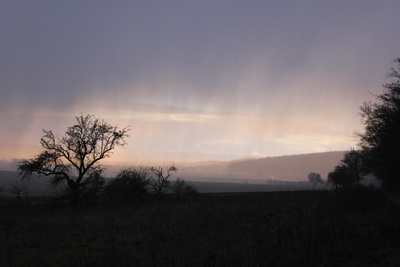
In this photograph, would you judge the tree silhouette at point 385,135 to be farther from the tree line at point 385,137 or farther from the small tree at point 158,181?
the small tree at point 158,181

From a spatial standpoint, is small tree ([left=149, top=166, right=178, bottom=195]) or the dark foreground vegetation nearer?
the dark foreground vegetation

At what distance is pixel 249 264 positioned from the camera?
7.80 m

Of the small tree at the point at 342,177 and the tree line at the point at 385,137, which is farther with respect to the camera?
the small tree at the point at 342,177

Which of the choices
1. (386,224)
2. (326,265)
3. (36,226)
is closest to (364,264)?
(326,265)

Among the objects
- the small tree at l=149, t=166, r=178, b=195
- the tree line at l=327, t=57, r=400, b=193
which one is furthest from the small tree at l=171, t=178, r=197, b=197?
the tree line at l=327, t=57, r=400, b=193

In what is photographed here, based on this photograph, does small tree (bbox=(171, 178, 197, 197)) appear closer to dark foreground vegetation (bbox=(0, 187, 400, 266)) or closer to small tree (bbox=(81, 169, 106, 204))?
small tree (bbox=(81, 169, 106, 204))

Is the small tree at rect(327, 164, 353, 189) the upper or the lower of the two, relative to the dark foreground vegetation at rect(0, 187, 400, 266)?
upper

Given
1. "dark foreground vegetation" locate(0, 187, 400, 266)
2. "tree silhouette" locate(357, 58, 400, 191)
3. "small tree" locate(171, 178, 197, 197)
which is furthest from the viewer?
"small tree" locate(171, 178, 197, 197)

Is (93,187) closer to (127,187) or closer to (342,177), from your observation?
(127,187)

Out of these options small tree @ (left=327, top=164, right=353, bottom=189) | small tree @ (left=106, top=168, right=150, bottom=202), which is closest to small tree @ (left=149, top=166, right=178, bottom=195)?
small tree @ (left=106, top=168, right=150, bottom=202)

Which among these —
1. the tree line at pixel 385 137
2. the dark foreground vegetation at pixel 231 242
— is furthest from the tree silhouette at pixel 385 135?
the dark foreground vegetation at pixel 231 242

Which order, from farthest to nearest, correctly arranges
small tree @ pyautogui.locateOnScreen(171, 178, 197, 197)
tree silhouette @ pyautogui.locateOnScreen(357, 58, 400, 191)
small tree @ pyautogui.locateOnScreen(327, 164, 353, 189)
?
→ small tree @ pyautogui.locateOnScreen(327, 164, 353, 189)
small tree @ pyautogui.locateOnScreen(171, 178, 197, 197)
tree silhouette @ pyautogui.locateOnScreen(357, 58, 400, 191)

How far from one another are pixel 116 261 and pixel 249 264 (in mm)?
4435

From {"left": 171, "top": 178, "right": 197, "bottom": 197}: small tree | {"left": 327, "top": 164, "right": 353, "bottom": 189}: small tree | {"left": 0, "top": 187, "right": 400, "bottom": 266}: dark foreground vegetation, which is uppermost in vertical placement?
{"left": 327, "top": 164, "right": 353, "bottom": 189}: small tree
